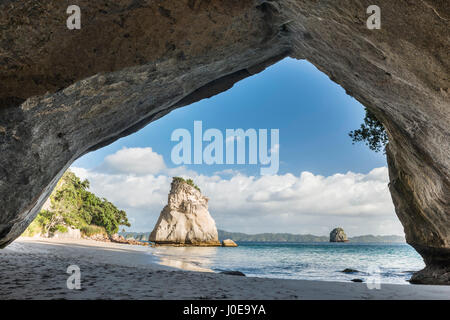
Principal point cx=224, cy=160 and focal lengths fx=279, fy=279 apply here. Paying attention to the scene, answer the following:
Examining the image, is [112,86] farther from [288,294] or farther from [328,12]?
[288,294]

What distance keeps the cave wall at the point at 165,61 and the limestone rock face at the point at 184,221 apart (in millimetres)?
49472

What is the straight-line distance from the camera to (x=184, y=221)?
184ft

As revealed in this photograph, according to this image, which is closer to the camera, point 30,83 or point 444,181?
point 30,83

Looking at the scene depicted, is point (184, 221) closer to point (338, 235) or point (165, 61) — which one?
point (165, 61)

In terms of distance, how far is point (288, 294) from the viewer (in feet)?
15.5

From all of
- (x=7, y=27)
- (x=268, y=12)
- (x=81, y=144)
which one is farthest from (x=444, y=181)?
(x=7, y=27)

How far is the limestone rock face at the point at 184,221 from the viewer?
5447 cm

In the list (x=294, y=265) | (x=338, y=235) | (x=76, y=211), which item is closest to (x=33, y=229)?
(x=76, y=211)

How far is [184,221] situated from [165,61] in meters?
52.5

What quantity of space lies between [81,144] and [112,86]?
1.74 metres

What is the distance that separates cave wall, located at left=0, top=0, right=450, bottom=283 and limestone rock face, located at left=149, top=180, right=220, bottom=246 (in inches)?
1948

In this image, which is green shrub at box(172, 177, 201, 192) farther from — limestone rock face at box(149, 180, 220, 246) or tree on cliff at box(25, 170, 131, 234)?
tree on cliff at box(25, 170, 131, 234)

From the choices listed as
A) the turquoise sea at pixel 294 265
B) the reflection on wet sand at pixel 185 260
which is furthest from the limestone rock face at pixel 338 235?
the reflection on wet sand at pixel 185 260
